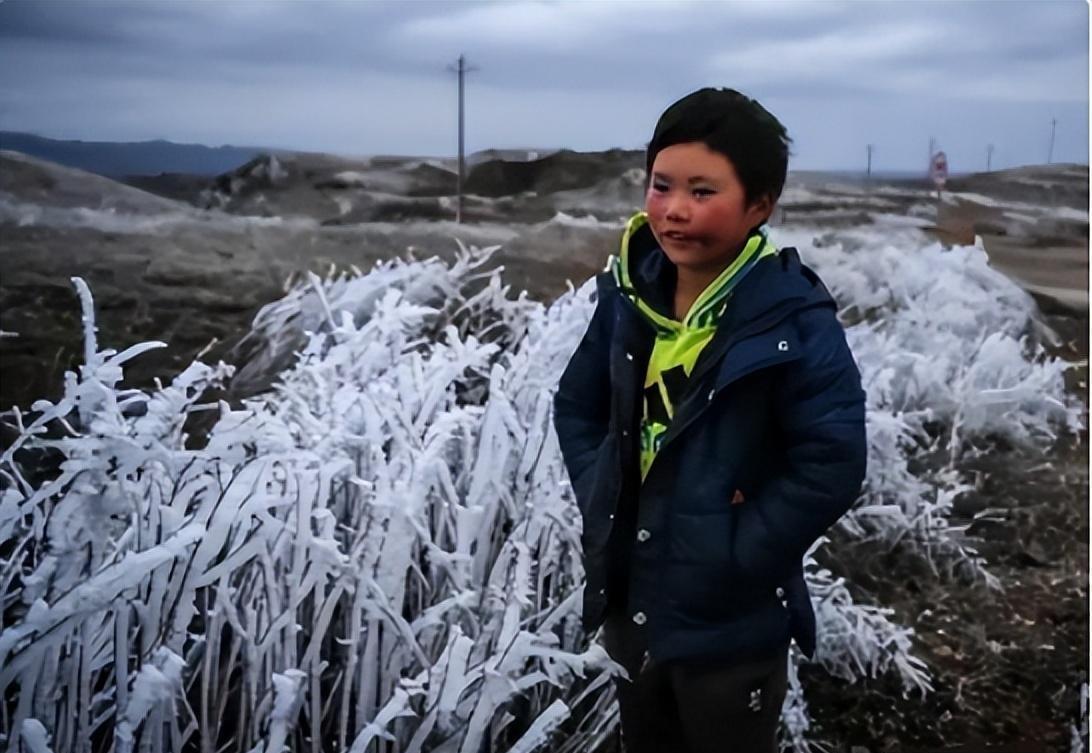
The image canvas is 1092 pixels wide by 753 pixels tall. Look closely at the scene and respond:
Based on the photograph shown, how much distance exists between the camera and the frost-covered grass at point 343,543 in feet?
4.72

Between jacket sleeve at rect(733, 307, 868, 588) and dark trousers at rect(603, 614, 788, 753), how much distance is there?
0.18m

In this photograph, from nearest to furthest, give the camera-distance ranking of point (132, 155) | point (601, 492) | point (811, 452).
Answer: point (811, 452), point (601, 492), point (132, 155)

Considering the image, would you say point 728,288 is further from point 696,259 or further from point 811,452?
point 811,452

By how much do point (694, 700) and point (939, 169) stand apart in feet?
3.03

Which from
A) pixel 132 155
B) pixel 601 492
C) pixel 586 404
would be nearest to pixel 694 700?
pixel 601 492

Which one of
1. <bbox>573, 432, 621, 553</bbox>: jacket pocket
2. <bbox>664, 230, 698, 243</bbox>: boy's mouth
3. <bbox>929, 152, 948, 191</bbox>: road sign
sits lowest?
<bbox>573, 432, 621, 553</bbox>: jacket pocket

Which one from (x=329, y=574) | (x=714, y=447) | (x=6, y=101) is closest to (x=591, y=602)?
(x=714, y=447)

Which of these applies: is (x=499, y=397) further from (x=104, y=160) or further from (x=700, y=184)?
(x=104, y=160)

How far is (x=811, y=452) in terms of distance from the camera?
3.96 ft

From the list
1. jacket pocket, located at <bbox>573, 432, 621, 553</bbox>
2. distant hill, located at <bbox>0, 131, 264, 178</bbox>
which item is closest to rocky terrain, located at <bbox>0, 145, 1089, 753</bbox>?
distant hill, located at <bbox>0, 131, 264, 178</bbox>

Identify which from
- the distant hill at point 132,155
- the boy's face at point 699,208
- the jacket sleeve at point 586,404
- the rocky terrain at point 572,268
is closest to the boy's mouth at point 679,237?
the boy's face at point 699,208

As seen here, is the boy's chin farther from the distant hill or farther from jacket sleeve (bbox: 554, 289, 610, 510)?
the distant hill

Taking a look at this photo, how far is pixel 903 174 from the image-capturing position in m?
1.62

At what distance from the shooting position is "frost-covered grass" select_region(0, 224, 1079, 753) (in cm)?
144
